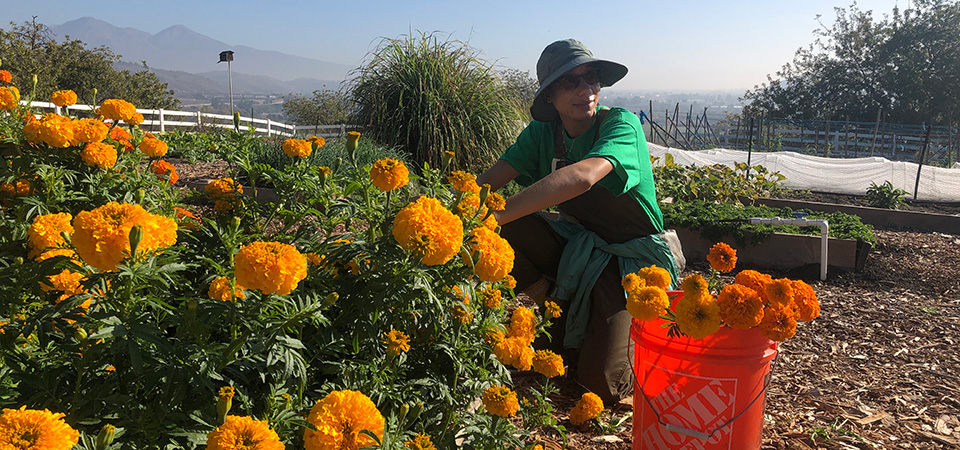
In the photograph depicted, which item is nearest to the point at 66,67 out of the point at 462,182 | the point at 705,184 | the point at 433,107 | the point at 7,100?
the point at 433,107

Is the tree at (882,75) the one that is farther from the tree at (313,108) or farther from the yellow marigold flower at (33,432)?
the yellow marigold flower at (33,432)

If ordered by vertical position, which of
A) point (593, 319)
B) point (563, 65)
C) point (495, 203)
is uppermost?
point (563, 65)

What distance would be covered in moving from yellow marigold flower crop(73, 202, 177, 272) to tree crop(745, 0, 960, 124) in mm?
31247

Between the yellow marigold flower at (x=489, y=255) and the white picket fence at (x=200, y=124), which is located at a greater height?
the white picket fence at (x=200, y=124)

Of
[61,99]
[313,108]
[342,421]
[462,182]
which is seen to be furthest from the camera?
[313,108]

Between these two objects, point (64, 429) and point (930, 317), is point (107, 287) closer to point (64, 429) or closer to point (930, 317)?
point (64, 429)

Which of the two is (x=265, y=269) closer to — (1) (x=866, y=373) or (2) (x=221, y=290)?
(2) (x=221, y=290)

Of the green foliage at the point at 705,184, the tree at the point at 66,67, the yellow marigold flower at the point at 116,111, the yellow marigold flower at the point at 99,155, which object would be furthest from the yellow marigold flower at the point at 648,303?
the tree at the point at 66,67

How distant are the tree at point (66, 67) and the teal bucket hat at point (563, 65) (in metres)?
17.7

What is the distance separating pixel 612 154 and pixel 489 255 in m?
1.15

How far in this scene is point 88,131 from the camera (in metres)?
1.76

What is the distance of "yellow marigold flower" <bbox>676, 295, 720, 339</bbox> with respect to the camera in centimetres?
160

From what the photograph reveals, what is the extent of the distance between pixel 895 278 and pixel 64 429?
5175 millimetres

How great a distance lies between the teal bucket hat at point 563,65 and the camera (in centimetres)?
269
